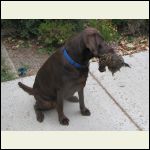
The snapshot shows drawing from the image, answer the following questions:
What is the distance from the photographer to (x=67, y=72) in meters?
4.04

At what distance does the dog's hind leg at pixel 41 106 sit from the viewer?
4.51 metres

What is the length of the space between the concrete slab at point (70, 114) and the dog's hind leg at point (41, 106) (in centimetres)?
6

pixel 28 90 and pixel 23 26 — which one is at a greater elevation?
pixel 23 26

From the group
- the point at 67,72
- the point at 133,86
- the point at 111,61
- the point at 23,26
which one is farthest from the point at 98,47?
the point at 23,26

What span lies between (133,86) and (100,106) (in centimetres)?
56

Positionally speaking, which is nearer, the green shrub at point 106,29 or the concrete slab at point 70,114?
the concrete slab at point 70,114

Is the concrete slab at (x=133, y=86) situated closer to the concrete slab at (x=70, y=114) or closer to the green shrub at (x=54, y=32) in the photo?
the concrete slab at (x=70, y=114)

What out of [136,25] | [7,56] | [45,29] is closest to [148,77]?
[136,25]

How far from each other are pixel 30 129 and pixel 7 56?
5.10ft

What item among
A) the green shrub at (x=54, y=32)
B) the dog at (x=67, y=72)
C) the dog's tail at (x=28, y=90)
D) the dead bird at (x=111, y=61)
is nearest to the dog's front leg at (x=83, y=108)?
the dog at (x=67, y=72)

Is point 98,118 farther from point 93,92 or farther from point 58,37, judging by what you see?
→ point 58,37

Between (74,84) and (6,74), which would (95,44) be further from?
(6,74)

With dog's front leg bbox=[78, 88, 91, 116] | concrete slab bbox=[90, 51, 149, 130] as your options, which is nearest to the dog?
dog's front leg bbox=[78, 88, 91, 116]

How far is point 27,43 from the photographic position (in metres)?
6.03
